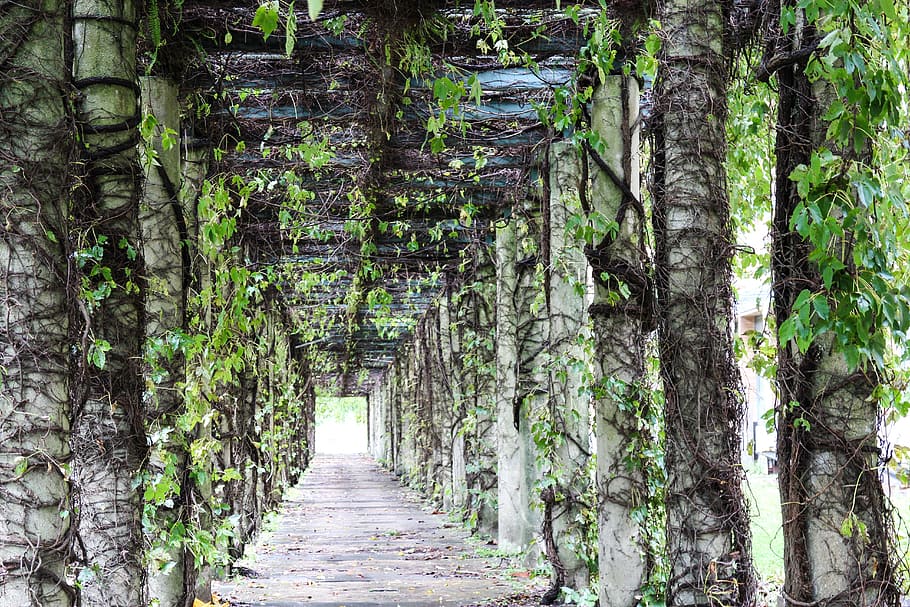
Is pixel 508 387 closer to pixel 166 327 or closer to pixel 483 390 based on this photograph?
pixel 483 390

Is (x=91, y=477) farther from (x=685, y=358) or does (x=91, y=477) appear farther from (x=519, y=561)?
(x=519, y=561)

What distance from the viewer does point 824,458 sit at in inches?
120

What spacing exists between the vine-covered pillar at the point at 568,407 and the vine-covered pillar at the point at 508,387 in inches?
74.1

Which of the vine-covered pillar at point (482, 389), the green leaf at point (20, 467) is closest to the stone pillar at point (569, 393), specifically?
the vine-covered pillar at point (482, 389)

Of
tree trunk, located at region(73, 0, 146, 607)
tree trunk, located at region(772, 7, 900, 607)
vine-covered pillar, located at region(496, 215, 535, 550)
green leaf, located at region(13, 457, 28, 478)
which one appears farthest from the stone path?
green leaf, located at region(13, 457, 28, 478)

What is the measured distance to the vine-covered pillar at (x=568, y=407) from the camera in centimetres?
679

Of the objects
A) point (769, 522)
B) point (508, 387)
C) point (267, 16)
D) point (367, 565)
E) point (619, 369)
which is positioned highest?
point (267, 16)

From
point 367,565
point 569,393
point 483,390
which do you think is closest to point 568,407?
point 569,393

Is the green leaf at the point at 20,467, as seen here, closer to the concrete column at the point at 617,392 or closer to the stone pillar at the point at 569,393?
the concrete column at the point at 617,392

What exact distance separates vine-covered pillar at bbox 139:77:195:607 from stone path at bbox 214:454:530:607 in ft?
7.14

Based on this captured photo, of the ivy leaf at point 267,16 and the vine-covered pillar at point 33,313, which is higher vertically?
the ivy leaf at point 267,16

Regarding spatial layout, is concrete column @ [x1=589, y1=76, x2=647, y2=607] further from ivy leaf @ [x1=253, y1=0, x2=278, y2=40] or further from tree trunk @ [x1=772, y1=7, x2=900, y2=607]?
ivy leaf @ [x1=253, y1=0, x2=278, y2=40]

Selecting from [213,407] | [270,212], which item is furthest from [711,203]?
[270,212]

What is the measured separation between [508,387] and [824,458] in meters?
6.31
